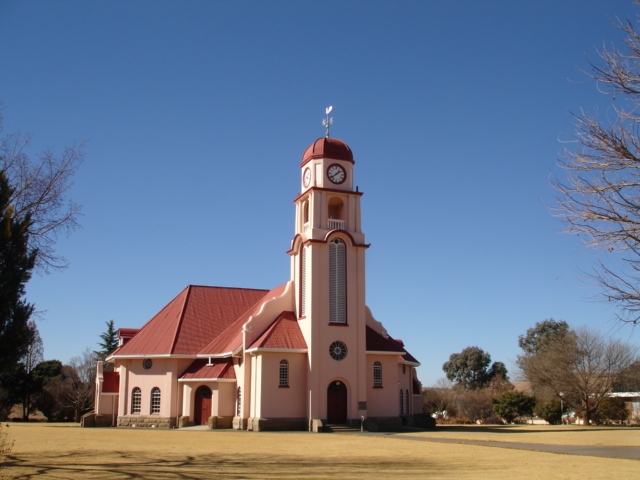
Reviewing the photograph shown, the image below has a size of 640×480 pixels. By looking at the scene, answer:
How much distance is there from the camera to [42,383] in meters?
62.1

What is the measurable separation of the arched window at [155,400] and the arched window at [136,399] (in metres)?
1.11

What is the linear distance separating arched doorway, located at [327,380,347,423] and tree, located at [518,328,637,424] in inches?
886

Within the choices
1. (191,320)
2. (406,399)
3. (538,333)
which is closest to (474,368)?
(538,333)

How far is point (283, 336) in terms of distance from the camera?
40125mm

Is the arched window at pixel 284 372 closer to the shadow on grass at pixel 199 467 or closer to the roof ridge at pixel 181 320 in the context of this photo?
the roof ridge at pixel 181 320

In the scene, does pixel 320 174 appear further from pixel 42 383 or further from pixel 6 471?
pixel 42 383

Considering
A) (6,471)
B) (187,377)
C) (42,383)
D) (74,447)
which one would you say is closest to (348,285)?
(187,377)

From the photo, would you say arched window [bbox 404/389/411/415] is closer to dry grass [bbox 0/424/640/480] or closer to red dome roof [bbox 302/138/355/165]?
red dome roof [bbox 302/138/355/165]

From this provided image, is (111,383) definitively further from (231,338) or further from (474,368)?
(474,368)

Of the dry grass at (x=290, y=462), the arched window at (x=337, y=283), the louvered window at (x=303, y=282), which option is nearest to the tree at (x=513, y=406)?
the arched window at (x=337, y=283)

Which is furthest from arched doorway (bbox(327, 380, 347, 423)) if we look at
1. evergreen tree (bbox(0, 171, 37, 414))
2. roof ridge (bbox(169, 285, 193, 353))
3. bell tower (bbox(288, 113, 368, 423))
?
evergreen tree (bbox(0, 171, 37, 414))

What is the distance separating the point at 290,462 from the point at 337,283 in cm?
2185

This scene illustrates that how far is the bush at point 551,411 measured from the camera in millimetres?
53719

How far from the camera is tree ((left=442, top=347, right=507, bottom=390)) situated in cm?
9431
